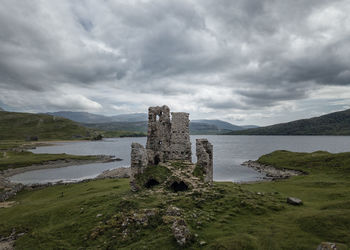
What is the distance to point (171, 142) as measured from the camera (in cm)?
3694

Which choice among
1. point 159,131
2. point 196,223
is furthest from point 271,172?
point 196,223

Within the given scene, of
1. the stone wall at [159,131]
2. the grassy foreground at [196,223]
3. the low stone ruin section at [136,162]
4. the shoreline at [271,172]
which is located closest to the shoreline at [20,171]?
the grassy foreground at [196,223]

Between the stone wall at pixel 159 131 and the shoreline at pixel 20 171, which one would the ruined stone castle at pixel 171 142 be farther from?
the shoreline at pixel 20 171

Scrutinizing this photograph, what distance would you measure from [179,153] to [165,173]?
5875mm

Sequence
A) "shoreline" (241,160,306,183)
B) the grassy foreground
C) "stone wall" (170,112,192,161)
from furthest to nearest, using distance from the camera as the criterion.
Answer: "shoreline" (241,160,306,183), "stone wall" (170,112,192,161), the grassy foreground

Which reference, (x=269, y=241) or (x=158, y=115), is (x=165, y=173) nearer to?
(x=158, y=115)

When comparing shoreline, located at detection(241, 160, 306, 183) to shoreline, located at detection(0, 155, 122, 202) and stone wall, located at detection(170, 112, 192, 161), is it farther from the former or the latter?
shoreline, located at detection(0, 155, 122, 202)

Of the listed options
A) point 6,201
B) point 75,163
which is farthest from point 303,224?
point 75,163

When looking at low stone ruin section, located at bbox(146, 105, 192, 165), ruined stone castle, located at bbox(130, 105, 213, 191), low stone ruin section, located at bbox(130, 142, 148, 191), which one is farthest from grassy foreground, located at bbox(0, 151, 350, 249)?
low stone ruin section, located at bbox(146, 105, 192, 165)

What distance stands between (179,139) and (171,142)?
5.20ft

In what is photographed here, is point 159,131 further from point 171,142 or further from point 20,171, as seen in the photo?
point 20,171

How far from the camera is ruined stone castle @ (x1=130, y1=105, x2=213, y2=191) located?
113ft

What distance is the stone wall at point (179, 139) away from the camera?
36.7m

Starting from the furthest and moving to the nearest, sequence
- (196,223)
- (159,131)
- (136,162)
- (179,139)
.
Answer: (159,131)
(179,139)
(136,162)
(196,223)
